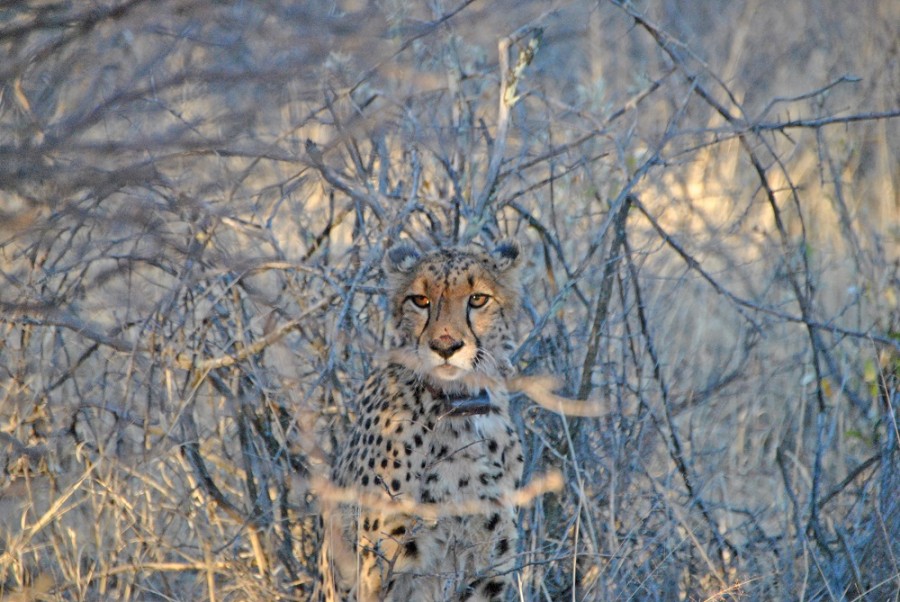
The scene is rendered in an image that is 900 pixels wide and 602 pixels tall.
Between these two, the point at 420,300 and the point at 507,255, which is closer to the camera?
the point at 420,300

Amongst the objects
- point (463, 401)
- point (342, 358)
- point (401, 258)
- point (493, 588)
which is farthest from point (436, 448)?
point (342, 358)

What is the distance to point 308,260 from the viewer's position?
386cm

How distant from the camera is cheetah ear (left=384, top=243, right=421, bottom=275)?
3.41 metres

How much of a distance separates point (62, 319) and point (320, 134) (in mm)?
3575

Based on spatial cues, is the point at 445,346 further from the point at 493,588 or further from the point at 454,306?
the point at 493,588

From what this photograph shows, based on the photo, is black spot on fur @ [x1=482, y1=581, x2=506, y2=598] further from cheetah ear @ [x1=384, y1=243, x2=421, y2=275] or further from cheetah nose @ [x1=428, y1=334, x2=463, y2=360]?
cheetah ear @ [x1=384, y1=243, x2=421, y2=275]

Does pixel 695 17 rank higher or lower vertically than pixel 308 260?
higher

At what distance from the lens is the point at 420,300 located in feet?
11.1

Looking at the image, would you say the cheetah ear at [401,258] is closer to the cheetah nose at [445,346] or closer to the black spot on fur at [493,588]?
the cheetah nose at [445,346]

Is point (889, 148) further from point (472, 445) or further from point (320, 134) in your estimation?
point (472, 445)

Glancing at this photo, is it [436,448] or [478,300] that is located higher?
[478,300]

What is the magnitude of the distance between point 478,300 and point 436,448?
0.44 meters

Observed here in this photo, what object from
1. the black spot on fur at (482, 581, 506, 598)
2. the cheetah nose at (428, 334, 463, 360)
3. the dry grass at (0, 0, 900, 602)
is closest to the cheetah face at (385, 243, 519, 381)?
the cheetah nose at (428, 334, 463, 360)

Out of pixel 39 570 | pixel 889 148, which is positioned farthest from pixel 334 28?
pixel 889 148
